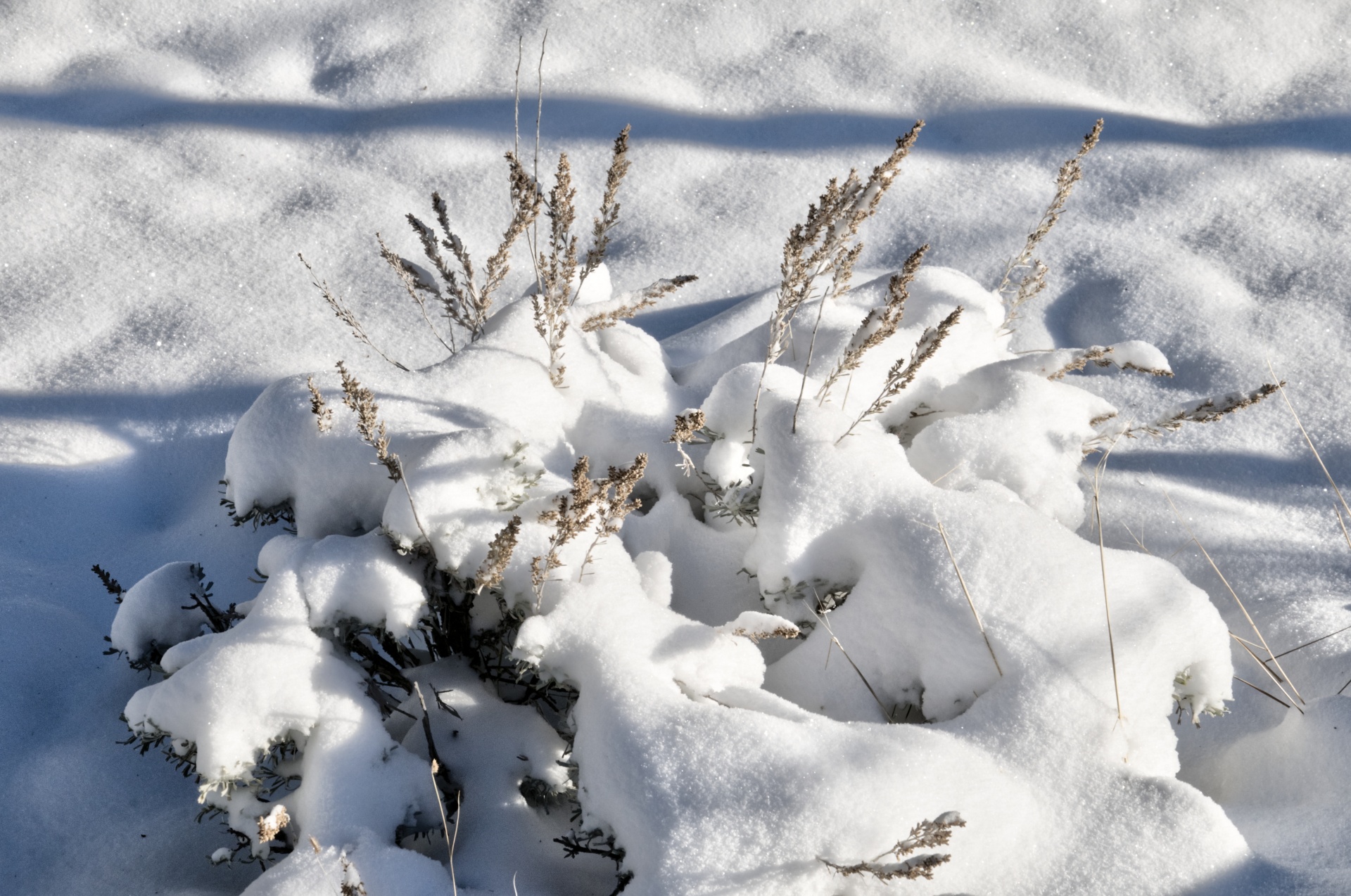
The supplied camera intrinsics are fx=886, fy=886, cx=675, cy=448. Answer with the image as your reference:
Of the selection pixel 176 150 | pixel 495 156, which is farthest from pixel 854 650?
pixel 176 150

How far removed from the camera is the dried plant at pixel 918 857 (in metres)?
1.07

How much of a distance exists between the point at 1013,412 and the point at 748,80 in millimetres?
1793

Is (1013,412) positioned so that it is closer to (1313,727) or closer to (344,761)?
(1313,727)

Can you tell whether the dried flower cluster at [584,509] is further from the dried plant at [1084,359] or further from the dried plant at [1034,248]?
the dried plant at [1084,359]

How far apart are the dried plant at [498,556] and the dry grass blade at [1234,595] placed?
1309mm

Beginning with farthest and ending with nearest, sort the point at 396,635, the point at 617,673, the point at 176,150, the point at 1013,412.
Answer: the point at 176,150
the point at 1013,412
the point at 396,635
the point at 617,673

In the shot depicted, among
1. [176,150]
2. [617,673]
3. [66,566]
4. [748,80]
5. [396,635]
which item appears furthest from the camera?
[748,80]

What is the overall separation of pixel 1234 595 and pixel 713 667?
1092 mm

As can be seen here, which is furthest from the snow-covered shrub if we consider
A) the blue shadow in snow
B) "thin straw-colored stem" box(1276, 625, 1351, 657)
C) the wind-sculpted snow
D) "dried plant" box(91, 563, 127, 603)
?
the blue shadow in snow

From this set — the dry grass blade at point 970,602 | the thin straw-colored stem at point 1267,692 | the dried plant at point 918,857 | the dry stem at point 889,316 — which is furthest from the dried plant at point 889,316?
the thin straw-colored stem at point 1267,692

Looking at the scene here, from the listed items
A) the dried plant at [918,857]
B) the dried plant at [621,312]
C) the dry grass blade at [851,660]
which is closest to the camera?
the dried plant at [918,857]

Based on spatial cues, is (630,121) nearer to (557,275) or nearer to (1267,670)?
(557,275)

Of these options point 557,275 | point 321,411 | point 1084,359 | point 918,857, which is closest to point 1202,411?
point 1084,359

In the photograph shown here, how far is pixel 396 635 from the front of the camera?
144 cm
